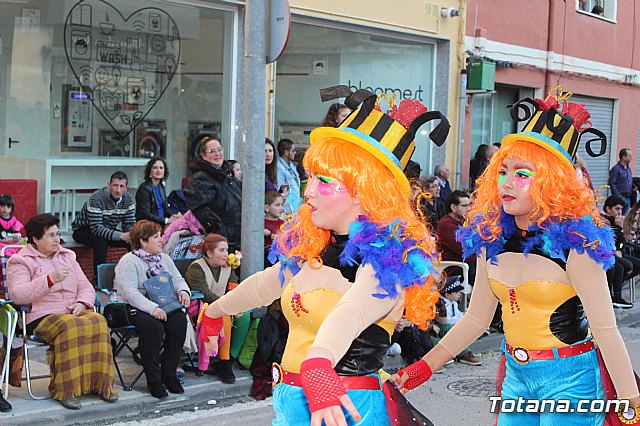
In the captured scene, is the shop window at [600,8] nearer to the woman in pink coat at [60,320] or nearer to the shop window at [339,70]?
the shop window at [339,70]

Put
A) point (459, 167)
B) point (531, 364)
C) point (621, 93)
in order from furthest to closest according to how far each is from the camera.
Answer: point (621, 93)
point (459, 167)
point (531, 364)

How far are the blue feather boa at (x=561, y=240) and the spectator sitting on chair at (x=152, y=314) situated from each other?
343 cm

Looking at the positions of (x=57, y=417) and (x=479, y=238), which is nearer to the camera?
(x=479, y=238)

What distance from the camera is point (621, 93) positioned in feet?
66.8

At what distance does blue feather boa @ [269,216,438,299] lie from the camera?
338cm

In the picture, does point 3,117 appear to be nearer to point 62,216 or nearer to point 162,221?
point 62,216

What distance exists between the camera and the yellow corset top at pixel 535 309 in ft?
13.3

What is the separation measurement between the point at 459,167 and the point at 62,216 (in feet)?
23.6

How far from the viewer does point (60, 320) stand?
681 centimetres

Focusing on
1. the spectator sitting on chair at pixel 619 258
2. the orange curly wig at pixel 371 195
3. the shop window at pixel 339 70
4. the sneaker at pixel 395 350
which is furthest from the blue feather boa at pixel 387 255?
the spectator sitting on chair at pixel 619 258

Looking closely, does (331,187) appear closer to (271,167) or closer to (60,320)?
(60,320)

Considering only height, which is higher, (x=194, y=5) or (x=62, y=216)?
(x=194, y=5)

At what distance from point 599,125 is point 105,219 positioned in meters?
13.0

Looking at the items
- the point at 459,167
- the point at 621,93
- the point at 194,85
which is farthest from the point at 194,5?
the point at 621,93
